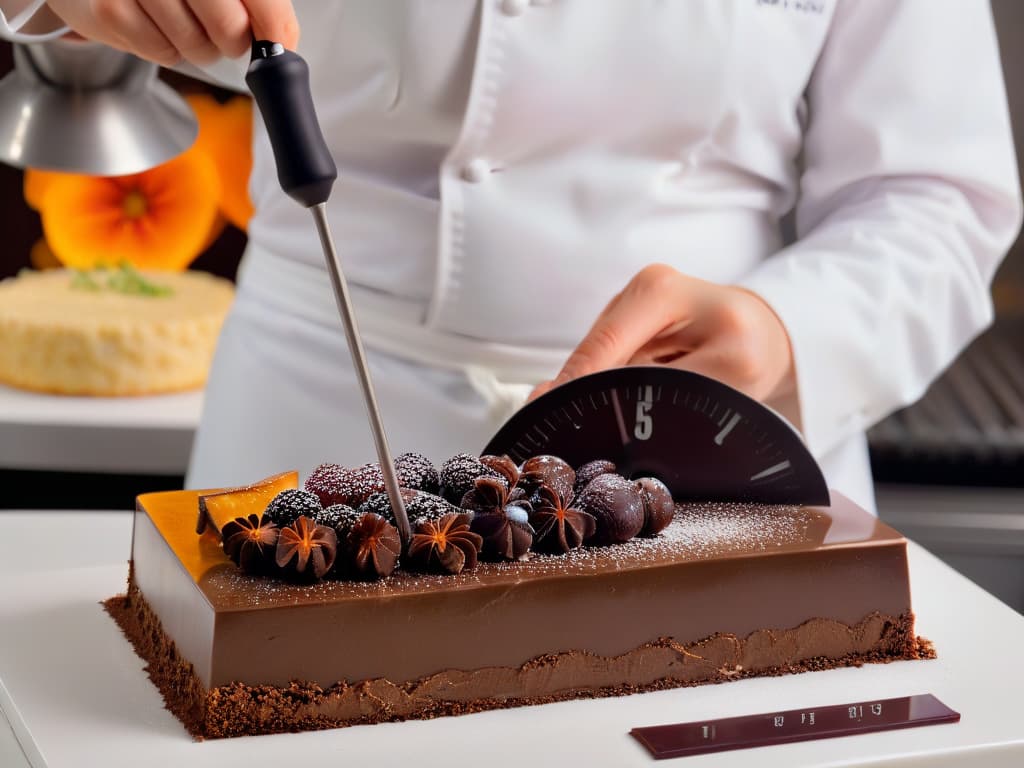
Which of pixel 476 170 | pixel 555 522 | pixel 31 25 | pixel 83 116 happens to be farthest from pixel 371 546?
pixel 83 116

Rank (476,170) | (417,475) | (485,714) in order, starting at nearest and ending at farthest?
(485,714)
(417,475)
(476,170)

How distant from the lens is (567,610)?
100 cm

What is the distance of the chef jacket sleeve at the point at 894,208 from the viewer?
4.72 ft

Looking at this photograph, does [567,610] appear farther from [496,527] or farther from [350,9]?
[350,9]

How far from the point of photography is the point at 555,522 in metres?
1.01

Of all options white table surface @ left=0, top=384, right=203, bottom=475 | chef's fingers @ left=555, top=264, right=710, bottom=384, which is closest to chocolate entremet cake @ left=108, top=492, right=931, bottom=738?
chef's fingers @ left=555, top=264, right=710, bottom=384

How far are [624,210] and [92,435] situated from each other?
1.14 m

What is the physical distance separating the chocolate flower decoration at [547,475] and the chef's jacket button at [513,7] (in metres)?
0.49

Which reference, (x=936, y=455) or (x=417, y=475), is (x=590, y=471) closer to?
(x=417, y=475)

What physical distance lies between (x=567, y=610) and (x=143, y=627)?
326 mm

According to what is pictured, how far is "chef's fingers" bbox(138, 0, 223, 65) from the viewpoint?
0.98 meters

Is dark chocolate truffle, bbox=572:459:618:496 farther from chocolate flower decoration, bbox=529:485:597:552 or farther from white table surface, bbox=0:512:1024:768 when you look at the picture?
white table surface, bbox=0:512:1024:768

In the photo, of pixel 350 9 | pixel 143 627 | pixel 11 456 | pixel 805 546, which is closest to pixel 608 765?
pixel 805 546

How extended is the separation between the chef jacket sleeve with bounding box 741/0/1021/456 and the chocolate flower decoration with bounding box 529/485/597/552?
47 centimetres
